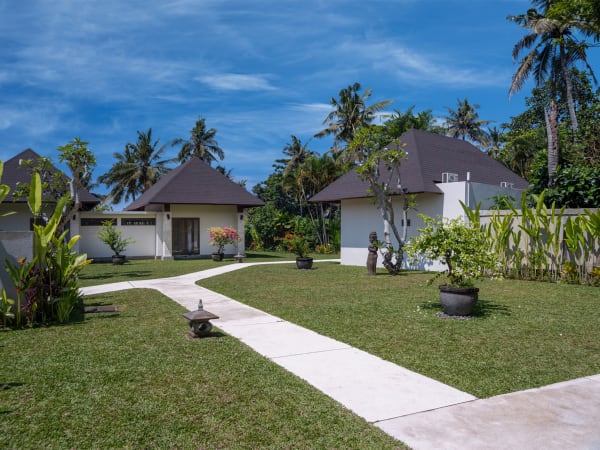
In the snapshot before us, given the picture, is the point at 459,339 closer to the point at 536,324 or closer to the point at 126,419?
the point at 536,324

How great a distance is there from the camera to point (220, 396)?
4.30m

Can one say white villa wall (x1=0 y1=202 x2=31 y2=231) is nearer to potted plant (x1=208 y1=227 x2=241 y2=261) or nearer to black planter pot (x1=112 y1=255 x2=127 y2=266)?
black planter pot (x1=112 y1=255 x2=127 y2=266)

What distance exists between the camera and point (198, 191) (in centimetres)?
2495

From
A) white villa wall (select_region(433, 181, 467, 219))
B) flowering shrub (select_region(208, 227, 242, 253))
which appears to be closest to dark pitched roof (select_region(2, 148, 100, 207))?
flowering shrub (select_region(208, 227, 242, 253))

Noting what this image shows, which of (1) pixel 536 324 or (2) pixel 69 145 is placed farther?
(2) pixel 69 145

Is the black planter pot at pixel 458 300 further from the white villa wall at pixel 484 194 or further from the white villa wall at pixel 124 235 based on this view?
the white villa wall at pixel 124 235

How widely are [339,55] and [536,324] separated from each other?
28.9 ft

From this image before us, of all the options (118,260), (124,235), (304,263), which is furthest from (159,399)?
(124,235)

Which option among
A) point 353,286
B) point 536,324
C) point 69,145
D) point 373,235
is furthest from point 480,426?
point 69,145

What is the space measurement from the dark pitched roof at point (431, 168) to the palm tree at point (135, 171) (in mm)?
28262

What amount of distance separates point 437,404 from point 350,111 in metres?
34.8

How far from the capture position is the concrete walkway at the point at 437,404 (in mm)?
3449

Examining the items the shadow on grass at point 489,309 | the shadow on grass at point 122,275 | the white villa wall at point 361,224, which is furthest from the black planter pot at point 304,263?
the shadow on grass at point 489,309

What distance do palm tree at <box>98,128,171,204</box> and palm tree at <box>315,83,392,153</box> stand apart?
17.9 metres
